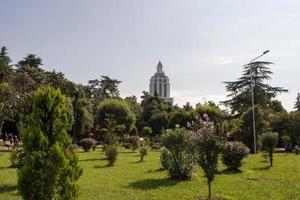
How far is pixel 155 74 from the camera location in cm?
15825

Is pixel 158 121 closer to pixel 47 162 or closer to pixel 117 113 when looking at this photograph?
pixel 117 113

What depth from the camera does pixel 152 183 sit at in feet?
48.8

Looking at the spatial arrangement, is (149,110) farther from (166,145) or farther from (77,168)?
(77,168)

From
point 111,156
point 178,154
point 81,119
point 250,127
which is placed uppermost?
point 81,119

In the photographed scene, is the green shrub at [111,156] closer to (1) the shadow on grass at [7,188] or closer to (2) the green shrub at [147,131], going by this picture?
(1) the shadow on grass at [7,188]

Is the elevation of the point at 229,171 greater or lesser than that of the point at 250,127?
lesser

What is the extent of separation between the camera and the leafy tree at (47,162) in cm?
802

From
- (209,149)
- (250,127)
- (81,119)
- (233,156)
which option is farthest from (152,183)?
(81,119)

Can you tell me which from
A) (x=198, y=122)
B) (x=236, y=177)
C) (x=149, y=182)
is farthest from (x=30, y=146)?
(x=236, y=177)

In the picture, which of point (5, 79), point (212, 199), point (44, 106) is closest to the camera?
point (44, 106)

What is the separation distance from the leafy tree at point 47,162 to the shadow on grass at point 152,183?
5804 millimetres

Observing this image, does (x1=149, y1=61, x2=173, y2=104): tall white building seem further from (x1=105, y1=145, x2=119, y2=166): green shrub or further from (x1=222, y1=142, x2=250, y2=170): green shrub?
(x1=222, y1=142, x2=250, y2=170): green shrub

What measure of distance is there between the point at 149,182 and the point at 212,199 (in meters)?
3.80

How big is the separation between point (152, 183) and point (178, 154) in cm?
205
